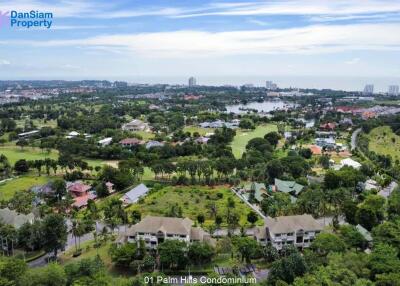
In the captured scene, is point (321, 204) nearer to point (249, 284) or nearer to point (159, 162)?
point (249, 284)

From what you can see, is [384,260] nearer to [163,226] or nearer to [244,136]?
[163,226]

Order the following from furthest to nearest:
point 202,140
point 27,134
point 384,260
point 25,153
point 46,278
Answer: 1. point 27,134
2. point 202,140
3. point 25,153
4. point 384,260
5. point 46,278

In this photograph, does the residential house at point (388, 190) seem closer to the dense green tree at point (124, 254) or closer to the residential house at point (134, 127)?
the dense green tree at point (124, 254)

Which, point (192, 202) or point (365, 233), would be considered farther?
point (192, 202)

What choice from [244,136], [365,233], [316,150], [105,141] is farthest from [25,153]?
[365,233]

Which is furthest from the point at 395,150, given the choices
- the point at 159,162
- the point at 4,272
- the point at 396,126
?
the point at 4,272

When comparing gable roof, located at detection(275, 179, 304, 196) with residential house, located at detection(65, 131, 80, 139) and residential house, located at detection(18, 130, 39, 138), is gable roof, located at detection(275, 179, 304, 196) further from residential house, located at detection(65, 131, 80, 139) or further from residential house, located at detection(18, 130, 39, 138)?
residential house, located at detection(18, 130, 39, 138)
